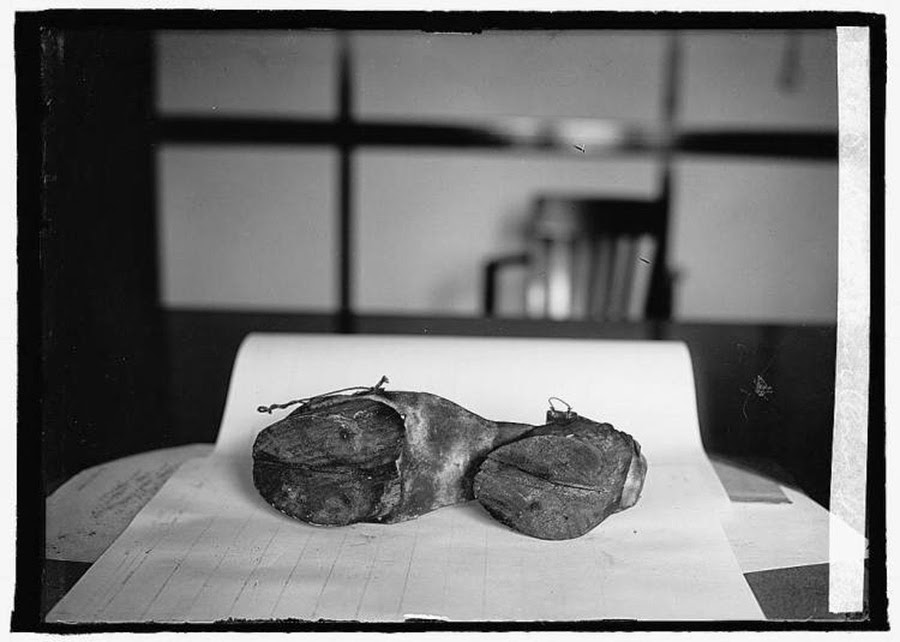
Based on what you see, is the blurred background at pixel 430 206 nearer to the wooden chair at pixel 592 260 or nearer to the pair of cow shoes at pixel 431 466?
the wooden chair at pixel 592 260

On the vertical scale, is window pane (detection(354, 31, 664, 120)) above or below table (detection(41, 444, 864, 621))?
above

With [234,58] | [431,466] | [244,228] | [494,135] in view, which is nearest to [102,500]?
[431,466]

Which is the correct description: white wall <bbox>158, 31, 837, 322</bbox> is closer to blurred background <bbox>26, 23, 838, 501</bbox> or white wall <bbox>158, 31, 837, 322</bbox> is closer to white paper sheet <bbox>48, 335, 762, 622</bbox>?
blurred background <bbox>26, 23, 838, 501</bbox>

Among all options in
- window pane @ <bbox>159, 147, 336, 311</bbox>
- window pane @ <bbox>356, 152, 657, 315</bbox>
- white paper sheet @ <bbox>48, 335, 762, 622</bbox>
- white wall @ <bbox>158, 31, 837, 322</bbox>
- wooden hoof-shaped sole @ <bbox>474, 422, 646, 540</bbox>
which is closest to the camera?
white paper sheet @ <bbox>48, 335, 762, 622</bbox>

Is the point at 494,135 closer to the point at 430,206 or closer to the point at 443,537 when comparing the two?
the point at 430,206

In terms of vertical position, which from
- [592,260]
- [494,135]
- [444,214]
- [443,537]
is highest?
[494,135]

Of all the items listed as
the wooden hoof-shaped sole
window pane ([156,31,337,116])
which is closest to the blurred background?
window pane ([156,31,337,116])

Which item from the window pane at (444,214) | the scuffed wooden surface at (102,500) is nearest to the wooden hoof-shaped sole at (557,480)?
the scuffed wooden surface at (102,500)
